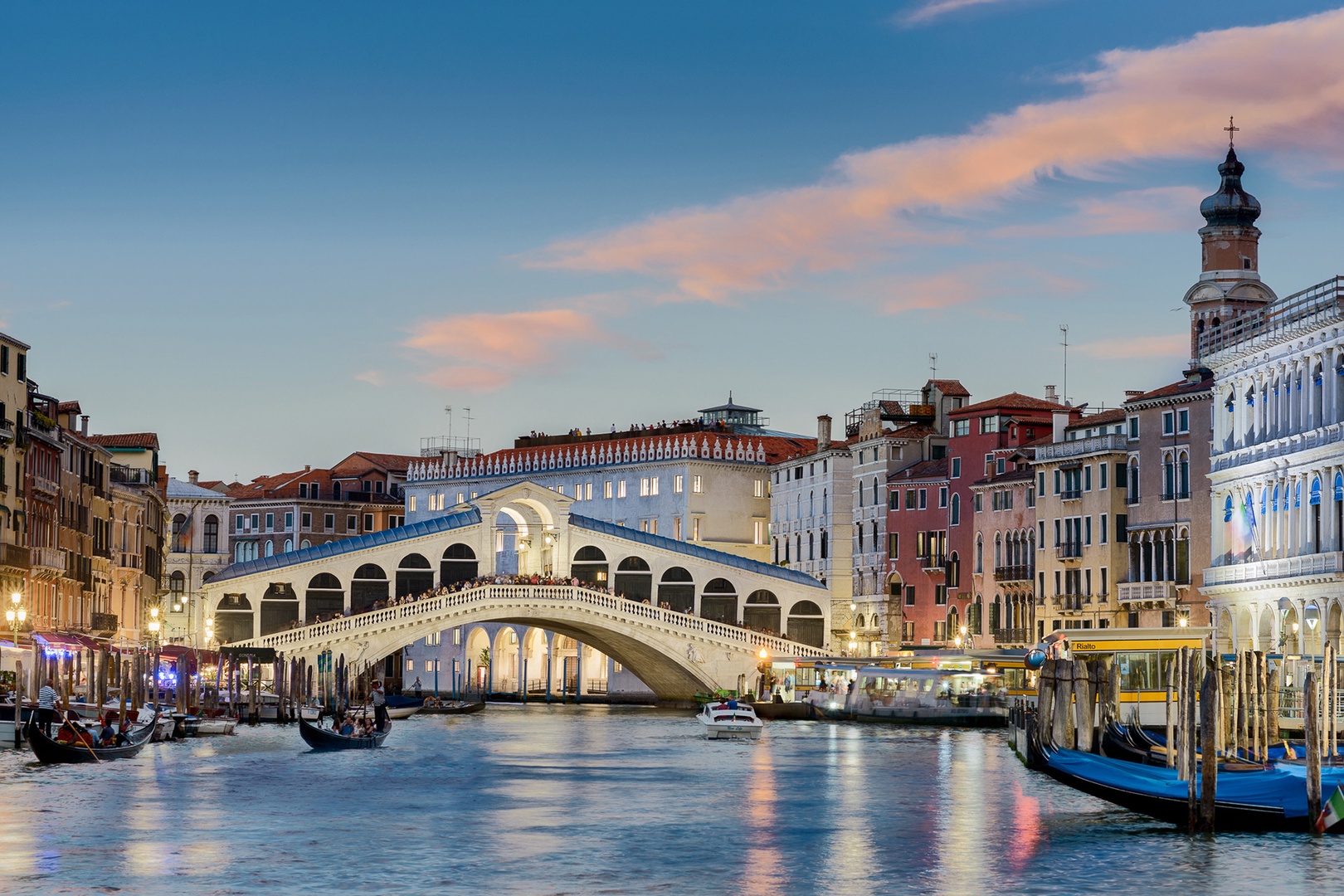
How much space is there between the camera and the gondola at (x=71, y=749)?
3641 centimetres

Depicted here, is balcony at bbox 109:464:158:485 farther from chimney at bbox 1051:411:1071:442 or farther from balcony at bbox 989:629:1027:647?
chimney at bbox 1051:411:1071:442

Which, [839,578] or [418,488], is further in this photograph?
[418,488]

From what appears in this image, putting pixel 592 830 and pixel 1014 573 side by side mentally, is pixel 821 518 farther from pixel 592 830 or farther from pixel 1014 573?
pixel 592 830

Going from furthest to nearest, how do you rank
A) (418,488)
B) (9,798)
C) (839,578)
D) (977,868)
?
(418,488)
(839,578)
(9,798)
(977,868)

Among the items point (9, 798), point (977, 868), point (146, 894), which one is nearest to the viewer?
point (146, 894)

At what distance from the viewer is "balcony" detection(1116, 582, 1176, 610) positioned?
61438 millimetres

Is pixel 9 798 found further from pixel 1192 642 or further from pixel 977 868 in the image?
pixel 1192 642

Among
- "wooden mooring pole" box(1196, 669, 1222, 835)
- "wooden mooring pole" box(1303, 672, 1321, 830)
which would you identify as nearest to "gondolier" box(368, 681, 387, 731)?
"wooden mooring pole" box(1196, 669, 1222, 835)

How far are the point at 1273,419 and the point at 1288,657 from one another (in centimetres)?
714

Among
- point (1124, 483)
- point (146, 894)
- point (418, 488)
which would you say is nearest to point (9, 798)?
point (146, 894)

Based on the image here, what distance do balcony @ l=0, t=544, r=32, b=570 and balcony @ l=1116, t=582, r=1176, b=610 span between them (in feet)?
91.2

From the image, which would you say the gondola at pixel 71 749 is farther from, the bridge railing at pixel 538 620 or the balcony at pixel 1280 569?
the bridge railing at pixel 538 620

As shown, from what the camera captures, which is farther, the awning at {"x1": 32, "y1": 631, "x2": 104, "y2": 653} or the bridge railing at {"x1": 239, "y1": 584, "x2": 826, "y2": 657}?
the bridge railing at {"x1": 239, "y1": 584, "x2": 826, "y2": 657}

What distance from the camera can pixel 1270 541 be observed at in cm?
4956
